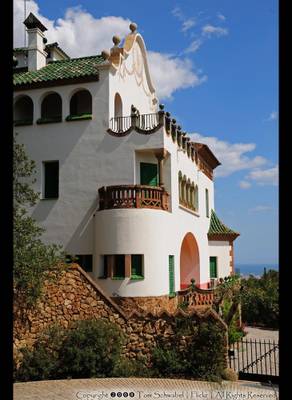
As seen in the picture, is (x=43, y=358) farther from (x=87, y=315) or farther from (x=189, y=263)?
(x=189, y=263)

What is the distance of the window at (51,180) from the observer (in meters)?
20.1

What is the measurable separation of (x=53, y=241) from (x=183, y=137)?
8238mm

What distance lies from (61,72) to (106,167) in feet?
17.4

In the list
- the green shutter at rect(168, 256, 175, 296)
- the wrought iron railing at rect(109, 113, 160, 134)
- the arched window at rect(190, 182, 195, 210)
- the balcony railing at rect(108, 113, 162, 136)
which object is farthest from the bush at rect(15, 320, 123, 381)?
the arched window at rect(190, 182, 195, 210)

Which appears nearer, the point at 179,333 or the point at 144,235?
the point at 179,333

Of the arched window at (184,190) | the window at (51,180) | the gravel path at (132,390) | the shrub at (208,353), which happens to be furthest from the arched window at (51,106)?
the gravel path at (132,390)

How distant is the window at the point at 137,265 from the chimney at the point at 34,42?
11.2m

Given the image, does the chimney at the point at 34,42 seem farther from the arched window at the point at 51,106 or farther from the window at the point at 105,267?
the window at the point at 105,267

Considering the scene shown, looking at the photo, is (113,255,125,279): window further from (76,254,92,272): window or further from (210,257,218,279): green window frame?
(210,257,218,279): green window frame

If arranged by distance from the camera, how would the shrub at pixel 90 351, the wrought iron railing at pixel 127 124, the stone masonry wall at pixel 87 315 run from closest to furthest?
the shrub at pixel 90 351, the stone masonry wall at pixel 87 315, the wrought iron railing at pixel 127 124

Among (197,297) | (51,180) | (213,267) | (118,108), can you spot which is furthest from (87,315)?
(213,267)
